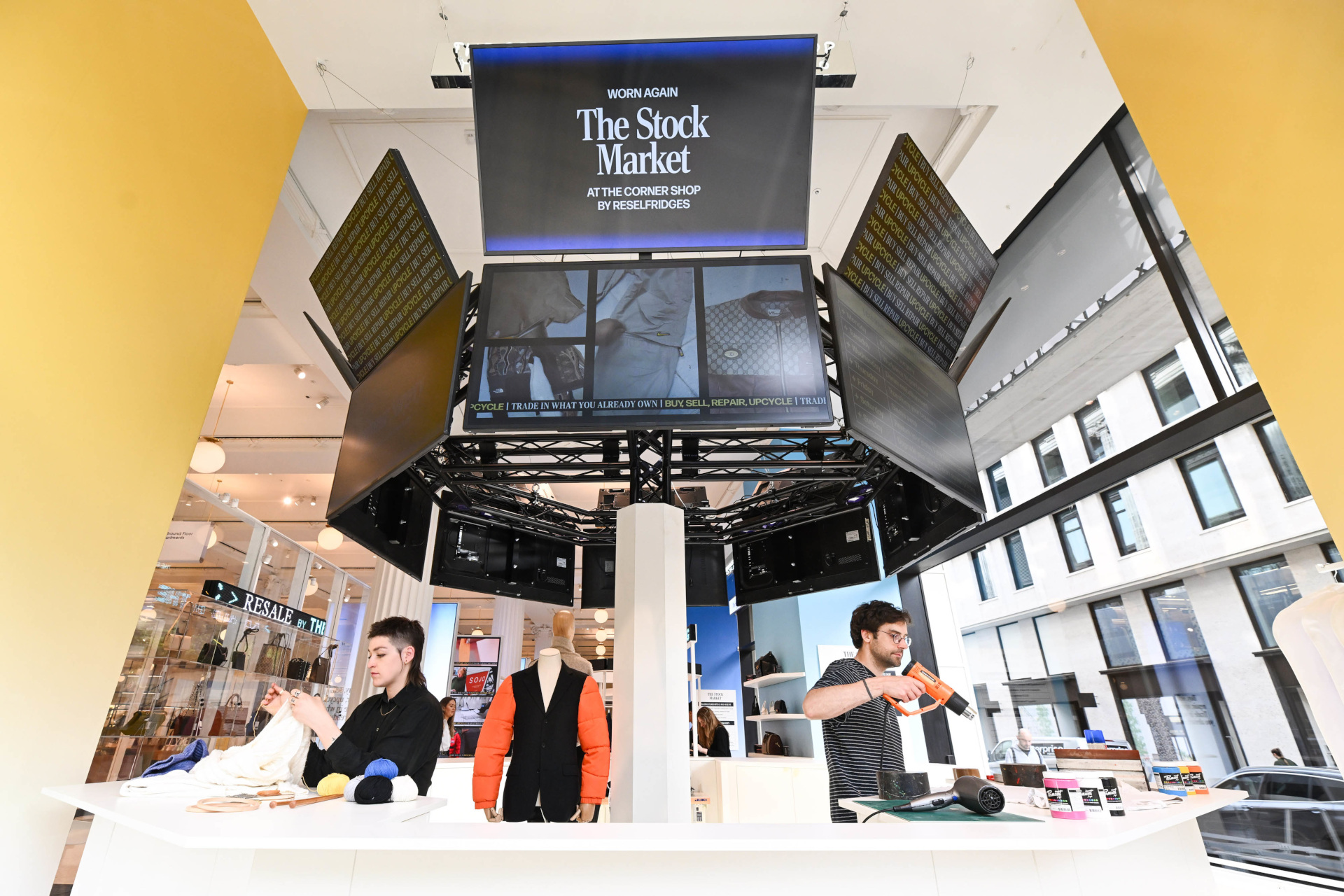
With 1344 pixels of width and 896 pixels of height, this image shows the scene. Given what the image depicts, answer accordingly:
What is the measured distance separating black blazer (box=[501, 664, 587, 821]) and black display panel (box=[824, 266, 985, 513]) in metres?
2.20

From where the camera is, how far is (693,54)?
3.04 meters

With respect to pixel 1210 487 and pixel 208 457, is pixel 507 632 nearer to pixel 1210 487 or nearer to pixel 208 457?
pixel 208 457

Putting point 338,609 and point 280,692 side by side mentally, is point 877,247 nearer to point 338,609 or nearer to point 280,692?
point 280,692

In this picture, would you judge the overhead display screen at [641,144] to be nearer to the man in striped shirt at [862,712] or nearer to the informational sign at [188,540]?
the man in striped shirt at [862,712]

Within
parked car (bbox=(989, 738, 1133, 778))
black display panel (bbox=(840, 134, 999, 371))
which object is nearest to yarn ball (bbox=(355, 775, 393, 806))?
parked car (bbox=(989, 738, 1133, 778))

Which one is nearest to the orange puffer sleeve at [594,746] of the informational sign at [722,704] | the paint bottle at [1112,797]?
the paint bottle at [1112,797]

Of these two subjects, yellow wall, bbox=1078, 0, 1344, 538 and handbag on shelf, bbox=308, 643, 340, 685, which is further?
handbag on shelf, bbox=308, 643, 340, 685

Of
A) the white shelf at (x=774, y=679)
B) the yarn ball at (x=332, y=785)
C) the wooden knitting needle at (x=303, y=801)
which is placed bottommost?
the wooden knitting needle at (x=303, y=801)

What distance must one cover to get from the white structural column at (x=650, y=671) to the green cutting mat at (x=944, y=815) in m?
1.74

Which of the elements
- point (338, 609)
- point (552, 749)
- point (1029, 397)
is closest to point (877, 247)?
point (1029, 397)

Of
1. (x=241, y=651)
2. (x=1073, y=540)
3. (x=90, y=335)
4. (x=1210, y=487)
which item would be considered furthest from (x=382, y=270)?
(x=1073, y=540)

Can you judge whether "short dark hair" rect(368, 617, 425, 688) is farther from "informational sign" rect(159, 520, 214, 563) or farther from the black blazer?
"informational sign" rect(159, 520, 214, 563)

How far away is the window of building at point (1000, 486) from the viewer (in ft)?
18.1

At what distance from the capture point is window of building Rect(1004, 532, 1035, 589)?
5.25 m
